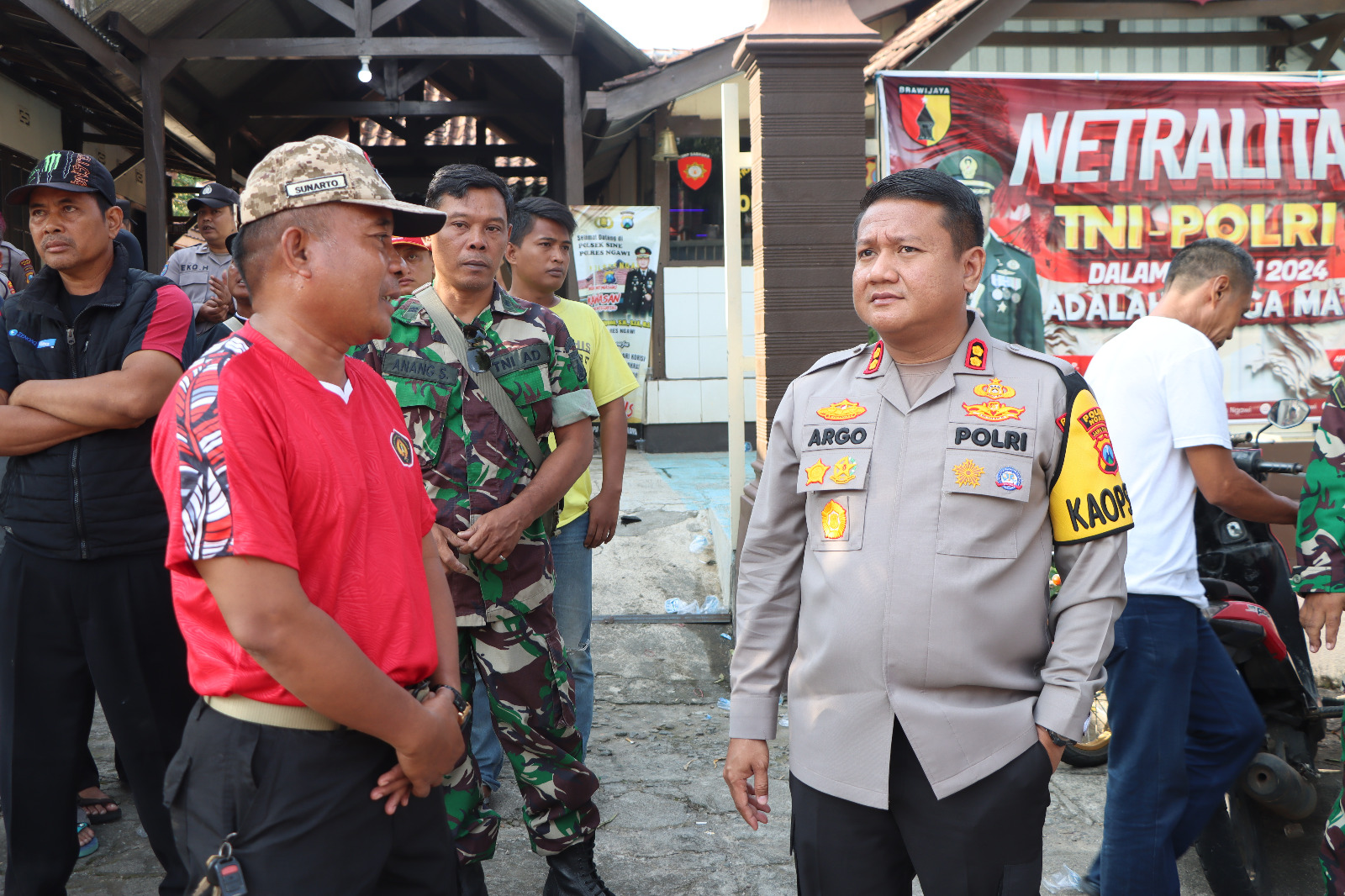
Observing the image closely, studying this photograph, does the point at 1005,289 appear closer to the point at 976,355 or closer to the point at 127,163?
the point at 976,355

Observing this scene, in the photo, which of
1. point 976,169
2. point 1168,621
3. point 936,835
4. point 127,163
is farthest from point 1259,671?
point 127,163

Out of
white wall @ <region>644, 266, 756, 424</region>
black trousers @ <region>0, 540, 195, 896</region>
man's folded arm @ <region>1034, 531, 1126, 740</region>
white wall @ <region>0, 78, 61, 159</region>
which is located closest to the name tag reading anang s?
black trousers @ <region>0, 540, 195, 896</region>

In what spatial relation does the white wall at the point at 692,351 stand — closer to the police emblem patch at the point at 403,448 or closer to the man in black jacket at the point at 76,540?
the man in black jacket at the point at 76,540

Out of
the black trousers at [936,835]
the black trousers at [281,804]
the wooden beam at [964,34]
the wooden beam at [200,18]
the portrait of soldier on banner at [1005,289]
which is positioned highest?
the wooden beam at [200,18]

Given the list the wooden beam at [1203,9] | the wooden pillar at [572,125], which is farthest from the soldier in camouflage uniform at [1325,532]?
the wooden pillar at [572,125]

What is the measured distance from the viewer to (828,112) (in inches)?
202

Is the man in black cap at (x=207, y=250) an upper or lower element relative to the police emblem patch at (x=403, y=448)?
upper

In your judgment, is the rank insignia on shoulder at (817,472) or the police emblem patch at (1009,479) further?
the rank insignia on shoulder at (817,472)

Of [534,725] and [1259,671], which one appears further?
[1259,671]

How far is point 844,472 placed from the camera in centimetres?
210

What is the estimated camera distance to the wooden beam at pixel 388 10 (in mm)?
9000

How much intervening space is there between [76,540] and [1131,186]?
5.28 meters

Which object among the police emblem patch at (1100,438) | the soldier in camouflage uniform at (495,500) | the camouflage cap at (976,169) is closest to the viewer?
the police emblem patch at (1100,438)

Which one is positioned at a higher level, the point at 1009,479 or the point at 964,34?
the point at 964,34
